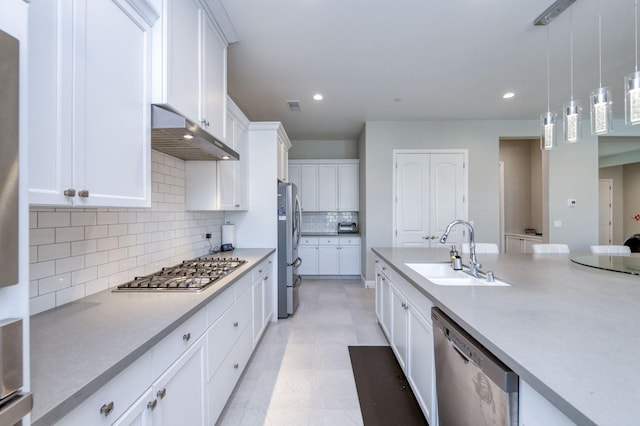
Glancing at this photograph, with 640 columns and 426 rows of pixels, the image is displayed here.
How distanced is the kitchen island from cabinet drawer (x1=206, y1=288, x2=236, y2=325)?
1163 mm

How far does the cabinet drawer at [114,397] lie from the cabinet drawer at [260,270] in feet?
A: 4.89

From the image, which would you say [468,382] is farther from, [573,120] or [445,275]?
[573,120]

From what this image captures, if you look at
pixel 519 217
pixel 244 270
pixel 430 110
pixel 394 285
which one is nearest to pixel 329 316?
pixel 394 285

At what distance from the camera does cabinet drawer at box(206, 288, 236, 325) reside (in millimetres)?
1560

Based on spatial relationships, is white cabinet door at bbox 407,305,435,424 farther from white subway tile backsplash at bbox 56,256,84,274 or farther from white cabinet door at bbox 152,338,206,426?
white subway tile backsplash at bbox 56,256,84,274

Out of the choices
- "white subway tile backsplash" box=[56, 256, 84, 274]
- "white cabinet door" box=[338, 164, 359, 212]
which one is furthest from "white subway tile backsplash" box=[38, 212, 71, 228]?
"white cabinet door" box=[338, 164, 359, 212]

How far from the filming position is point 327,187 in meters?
5.75

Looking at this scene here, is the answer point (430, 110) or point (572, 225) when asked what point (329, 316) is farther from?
point (572, 225)

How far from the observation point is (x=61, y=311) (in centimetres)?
124

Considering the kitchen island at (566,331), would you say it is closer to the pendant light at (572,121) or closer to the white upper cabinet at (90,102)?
the pendant light at (572,121)

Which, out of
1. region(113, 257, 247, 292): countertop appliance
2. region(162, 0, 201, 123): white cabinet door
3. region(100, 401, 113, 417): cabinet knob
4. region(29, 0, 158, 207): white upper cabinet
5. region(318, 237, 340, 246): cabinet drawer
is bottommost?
region(100, 401, 113, 417): cabinet knob

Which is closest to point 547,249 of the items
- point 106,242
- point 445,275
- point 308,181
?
point 445,275

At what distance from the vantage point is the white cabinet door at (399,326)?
2092 millimetres

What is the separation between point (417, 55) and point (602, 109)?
1549 mm
